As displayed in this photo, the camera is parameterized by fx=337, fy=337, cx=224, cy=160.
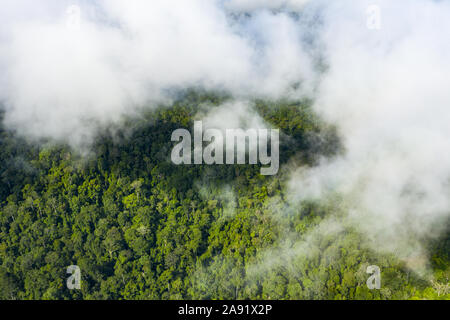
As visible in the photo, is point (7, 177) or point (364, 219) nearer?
point (364, 219)

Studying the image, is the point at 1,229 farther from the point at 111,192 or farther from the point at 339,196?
the point at 339,196

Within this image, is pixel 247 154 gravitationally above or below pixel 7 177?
above

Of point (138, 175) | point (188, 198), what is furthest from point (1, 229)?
point (188, 198)

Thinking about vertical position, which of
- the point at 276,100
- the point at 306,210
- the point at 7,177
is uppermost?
the point at 276,100

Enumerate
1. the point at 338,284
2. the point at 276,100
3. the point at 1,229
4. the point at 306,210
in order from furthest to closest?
1. the point at 276,100
2. the point at 306,210
3. the point at 1,229
4. the point at 338,284

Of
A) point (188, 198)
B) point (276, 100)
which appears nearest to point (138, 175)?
point (188, 198)
